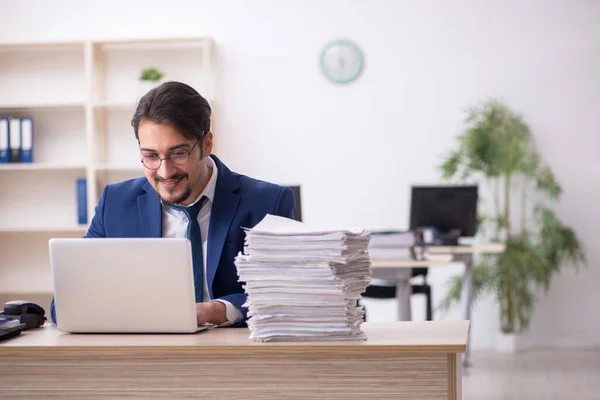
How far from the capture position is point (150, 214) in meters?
2.70

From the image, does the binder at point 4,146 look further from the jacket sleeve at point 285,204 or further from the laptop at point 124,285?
the laptop at point 124,285

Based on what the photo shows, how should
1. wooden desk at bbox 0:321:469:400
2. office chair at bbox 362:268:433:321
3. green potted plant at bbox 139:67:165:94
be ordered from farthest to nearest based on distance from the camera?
green potted plant at bbox 139:67:165:94 < office chair at bbox 362:268:433:321 < wooden desk at bbox 0:321:469:400

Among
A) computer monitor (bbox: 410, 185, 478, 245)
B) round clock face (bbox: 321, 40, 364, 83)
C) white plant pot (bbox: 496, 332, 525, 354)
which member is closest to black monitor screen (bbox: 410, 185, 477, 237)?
computer monitor (bbox: 410, 185, 478, 245)

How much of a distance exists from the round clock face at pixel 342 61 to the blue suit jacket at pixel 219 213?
4.38m

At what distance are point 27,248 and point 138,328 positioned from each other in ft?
17.2

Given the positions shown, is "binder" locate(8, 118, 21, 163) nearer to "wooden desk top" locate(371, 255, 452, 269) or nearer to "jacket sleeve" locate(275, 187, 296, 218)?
"wooden desk top" locate(371, 255, 452, 269)

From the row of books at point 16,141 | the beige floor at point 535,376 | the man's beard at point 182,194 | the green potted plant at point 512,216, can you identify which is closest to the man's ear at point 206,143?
the man's beard at point 182,194

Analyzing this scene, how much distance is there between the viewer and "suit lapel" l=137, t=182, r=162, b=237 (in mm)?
2686

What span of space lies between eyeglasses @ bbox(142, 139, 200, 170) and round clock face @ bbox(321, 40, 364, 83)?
4.64 m

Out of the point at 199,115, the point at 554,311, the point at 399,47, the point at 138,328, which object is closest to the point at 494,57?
the point at 399,47

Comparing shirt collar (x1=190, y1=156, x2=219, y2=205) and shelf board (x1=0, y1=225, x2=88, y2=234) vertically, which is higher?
shirt collar (x1=190, y1=156, x2=219, y2=205)

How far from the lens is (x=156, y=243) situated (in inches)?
81.1

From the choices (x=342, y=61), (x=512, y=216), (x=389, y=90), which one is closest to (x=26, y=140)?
(x=342, y=61)

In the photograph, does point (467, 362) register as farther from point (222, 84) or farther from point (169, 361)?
point (169, 361)
